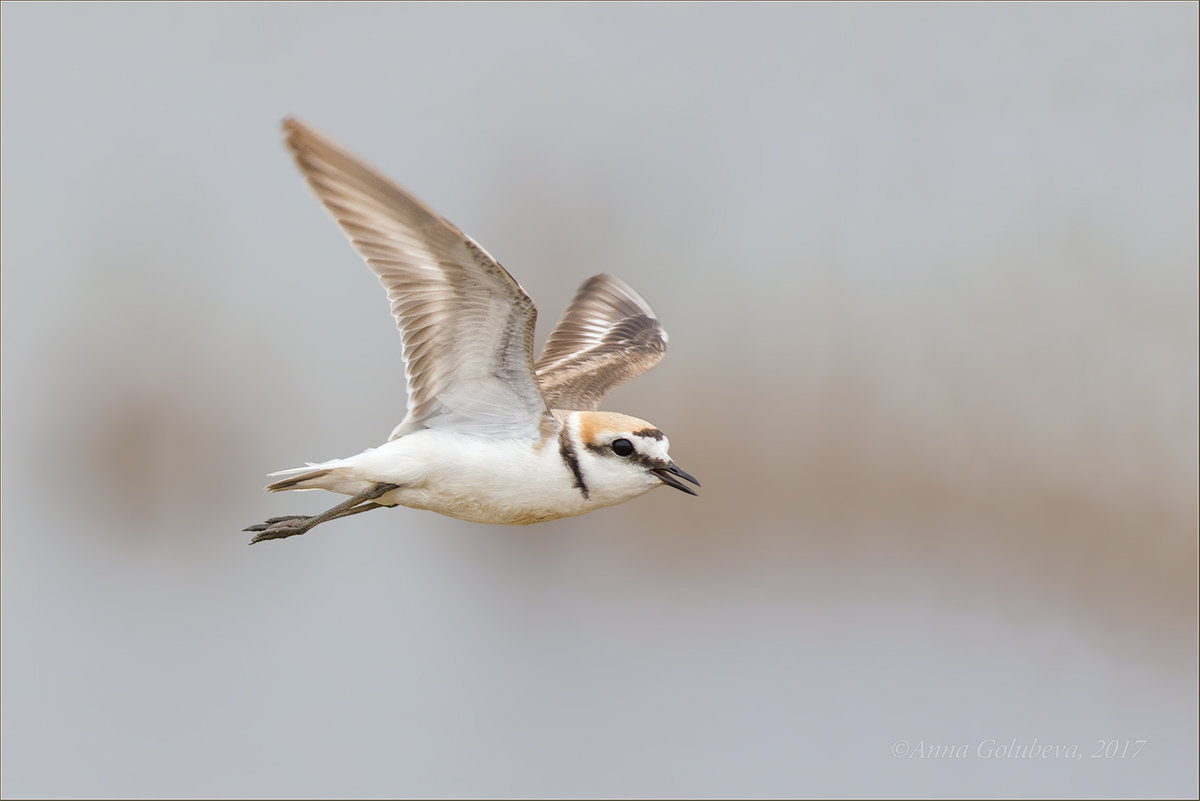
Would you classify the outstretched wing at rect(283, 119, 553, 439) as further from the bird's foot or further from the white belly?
the bird's foot

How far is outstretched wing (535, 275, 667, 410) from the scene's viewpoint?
4602mm

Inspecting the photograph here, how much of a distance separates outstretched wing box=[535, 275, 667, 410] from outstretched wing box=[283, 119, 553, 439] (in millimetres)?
685

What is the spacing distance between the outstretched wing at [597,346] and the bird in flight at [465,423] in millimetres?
673

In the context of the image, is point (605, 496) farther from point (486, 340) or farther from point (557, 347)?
point (557, 347)

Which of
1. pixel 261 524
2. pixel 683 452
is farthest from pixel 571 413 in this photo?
pixel 683 452

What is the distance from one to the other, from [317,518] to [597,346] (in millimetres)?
1731

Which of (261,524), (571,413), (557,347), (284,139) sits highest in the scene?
(284,139)

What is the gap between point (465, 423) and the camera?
3.71m

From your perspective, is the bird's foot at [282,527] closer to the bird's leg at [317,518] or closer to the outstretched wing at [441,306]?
the bird's leg at [317,518]

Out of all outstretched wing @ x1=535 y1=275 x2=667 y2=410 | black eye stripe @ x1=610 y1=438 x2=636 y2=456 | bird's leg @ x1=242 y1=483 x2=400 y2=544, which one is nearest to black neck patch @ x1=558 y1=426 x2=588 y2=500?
black eye stripe @ x1=610 y1=438 x2=636 y2=456

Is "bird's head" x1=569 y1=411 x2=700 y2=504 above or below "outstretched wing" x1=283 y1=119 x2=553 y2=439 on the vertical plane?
below

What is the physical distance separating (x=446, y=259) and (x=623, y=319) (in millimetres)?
1927

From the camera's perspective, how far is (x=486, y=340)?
3.62m

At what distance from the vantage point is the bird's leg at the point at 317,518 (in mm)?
3605
